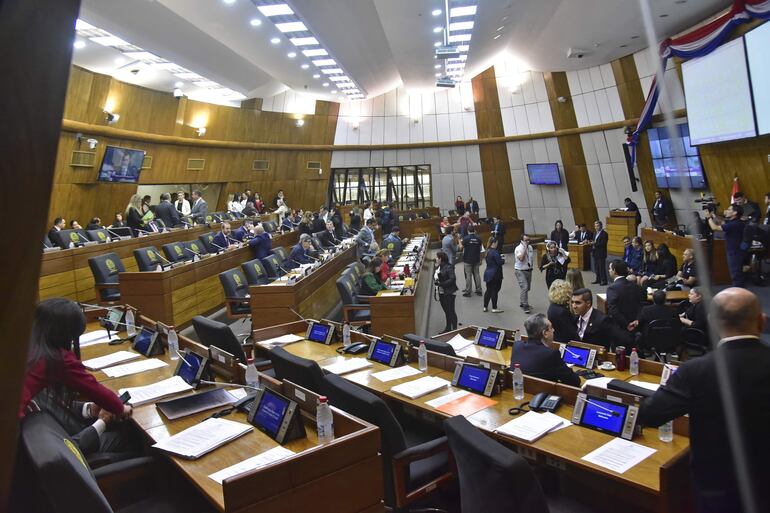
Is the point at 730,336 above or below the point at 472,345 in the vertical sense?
above

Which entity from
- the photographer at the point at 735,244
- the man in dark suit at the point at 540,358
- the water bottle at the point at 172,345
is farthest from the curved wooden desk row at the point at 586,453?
the photographer at the point at 735,244

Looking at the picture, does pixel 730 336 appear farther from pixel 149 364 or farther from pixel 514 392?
pixel 149 364

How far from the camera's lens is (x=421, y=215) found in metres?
18.1

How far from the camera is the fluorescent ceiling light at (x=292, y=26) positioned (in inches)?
404

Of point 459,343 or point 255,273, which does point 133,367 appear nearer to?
point 459,343

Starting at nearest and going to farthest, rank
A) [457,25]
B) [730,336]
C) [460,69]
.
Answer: [730,336], [457,25], [460,69]

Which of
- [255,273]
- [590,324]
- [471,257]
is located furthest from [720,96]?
[255,273]

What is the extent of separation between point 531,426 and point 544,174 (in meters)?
16.1

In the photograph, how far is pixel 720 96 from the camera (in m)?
10.2

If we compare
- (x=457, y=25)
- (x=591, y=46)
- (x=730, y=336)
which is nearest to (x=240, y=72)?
(x=457, y=25)

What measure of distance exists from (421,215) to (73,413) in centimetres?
1565

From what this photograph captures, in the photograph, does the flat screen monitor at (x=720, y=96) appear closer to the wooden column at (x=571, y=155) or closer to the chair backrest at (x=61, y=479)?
the wooden column at (x=571, y=155)

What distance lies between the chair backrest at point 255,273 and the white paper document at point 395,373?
419 centimetres

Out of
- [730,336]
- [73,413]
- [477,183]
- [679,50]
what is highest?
[679,50]
